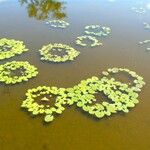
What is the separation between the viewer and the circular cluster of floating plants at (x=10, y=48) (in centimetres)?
678

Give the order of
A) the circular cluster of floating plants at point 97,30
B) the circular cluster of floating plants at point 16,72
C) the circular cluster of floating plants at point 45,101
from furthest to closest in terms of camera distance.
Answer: the circular cluster of floating plants at point 97,30 → the circular cluster of floating plants at point 16,72 → the circular cluster of floating plants at point 45,101

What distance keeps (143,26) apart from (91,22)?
1478 mm

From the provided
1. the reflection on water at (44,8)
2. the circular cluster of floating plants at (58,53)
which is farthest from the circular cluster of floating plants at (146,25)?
the circular cluster of floating plants at (58,53)

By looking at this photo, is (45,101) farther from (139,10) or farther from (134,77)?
(139,10)

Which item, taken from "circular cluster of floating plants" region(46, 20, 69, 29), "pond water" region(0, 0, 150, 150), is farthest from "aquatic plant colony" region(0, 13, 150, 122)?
"circular cluster of floating plants" region(46, 20, 69, 29)

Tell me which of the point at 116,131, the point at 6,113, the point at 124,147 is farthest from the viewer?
the point at 6,113

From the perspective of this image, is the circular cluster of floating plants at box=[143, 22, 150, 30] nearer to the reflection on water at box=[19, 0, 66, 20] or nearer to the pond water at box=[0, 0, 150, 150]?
the pond water at box=[0, 0, 150, 150]

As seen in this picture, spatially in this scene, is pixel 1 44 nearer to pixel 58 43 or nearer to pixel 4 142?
pixel 58 43

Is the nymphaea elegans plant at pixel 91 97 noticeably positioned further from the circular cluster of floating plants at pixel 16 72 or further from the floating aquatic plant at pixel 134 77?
the circular cluster of floating plants at pixel 16 72

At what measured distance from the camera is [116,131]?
4750mm

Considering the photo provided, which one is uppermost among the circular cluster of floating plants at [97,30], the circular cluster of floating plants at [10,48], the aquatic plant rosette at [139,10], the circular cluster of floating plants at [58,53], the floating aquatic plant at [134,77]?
the floating aquatic plant at [134,77]

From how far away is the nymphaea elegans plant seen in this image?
16.9 feet

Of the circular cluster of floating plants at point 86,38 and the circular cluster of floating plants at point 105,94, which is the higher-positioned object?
the circular cluster of floating plants at point 105,94

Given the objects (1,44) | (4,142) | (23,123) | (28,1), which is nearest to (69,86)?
(23,123)
